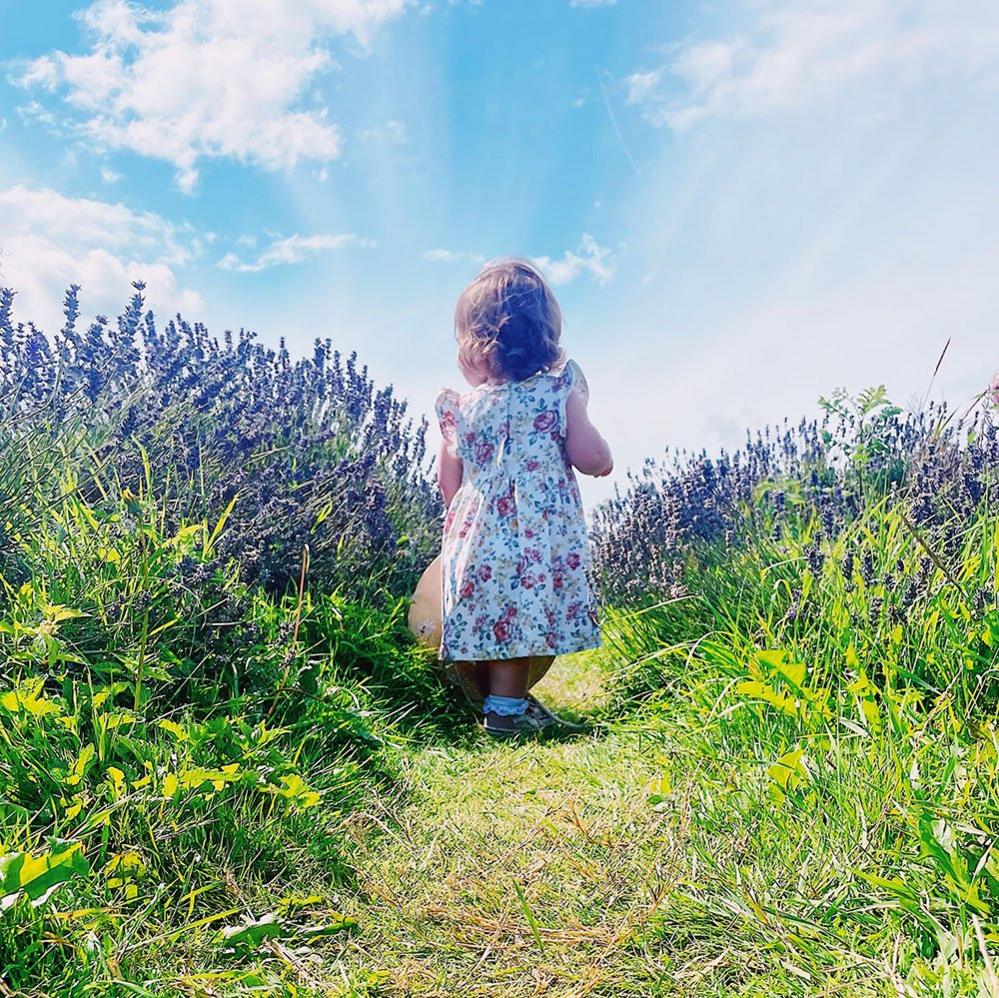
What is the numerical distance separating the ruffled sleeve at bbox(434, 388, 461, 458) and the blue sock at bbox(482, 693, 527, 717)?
0.96 meters

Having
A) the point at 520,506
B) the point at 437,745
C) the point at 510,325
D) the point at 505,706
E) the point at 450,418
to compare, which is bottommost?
the point at 437,745

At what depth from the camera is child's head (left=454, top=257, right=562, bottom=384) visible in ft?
11.4

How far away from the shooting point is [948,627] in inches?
87.5

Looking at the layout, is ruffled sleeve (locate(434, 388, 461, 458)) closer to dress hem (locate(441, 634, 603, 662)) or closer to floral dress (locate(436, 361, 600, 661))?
floral dress (locate(436, 361, 600, 661))

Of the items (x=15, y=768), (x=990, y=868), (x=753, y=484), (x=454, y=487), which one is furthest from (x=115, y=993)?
(x=753, y=484)

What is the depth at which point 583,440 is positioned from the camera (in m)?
3.48

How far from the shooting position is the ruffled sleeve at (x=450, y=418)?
3613 mm

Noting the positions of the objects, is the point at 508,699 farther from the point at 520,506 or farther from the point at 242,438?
the point at 242,438

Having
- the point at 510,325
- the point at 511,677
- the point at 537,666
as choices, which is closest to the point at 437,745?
the point at 511,677

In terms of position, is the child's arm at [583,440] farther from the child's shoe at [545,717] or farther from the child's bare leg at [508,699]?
the child's shoe at [545,717]

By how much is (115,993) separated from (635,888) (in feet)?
3.16

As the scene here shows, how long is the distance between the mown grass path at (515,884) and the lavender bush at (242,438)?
1.08 metres

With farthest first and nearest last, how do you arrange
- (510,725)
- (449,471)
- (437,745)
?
(449,471), (510,725), (437,745)

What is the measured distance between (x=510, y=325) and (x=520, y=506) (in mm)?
685
